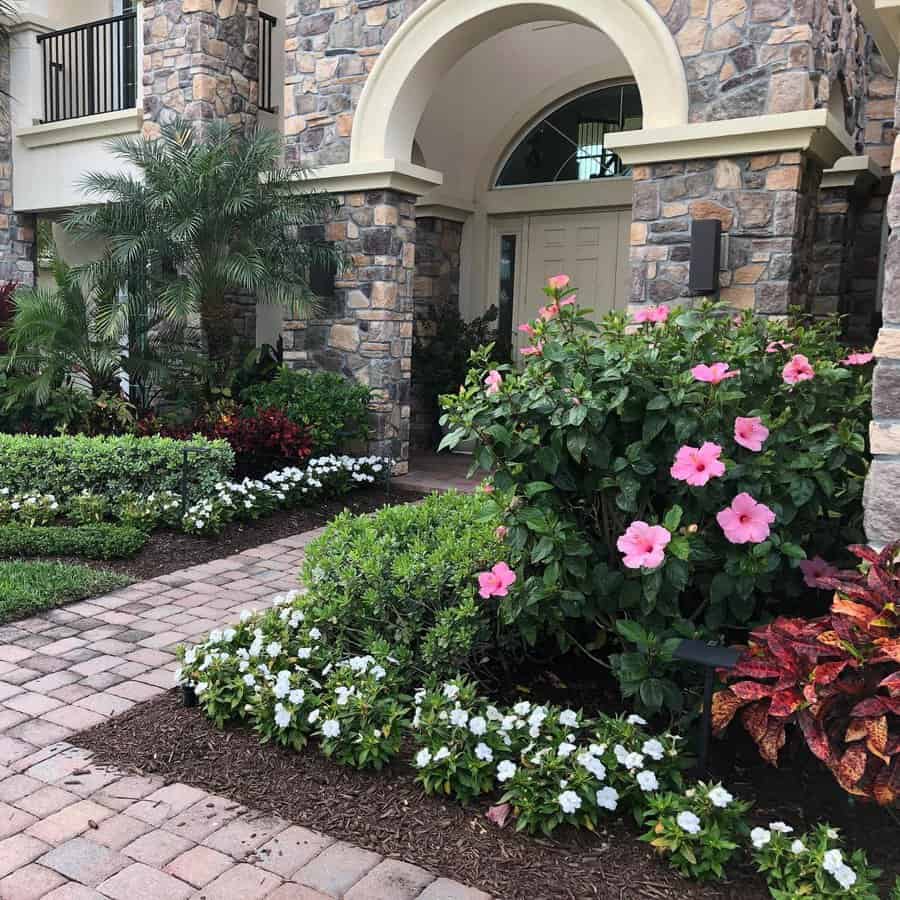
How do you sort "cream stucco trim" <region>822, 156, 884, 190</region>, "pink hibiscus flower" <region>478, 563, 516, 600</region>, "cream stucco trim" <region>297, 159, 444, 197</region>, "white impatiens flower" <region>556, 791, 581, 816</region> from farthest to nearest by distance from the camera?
"cream stucco trim" <region>297, 159, 444, 197</region> → "cream stucco trim" <region>822, 156, 884, 190</region> → "pink hibiscus flower" <region>478, 563, 516, 600</region> → "white impatiens flower" <region>556, 791, 581, 816</region>

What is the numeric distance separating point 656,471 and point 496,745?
39.4 inches

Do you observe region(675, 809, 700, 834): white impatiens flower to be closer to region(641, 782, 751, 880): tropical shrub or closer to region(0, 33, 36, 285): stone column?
region(641, 782, 751, 880): tropical shrub

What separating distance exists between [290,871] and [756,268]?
16.0 ft

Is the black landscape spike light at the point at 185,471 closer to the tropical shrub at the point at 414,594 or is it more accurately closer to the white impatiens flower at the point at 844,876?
the tropical shrub at the point at 414,594

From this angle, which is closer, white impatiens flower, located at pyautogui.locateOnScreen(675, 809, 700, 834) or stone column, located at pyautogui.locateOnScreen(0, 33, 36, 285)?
white impatiens flower, located at pyautogui.locateOnScreen(675, 809, 700, 834)

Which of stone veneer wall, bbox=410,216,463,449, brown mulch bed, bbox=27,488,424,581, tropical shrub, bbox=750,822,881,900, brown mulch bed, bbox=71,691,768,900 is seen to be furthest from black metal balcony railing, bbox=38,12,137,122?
tropical shrub, bbox=750,822,881,900

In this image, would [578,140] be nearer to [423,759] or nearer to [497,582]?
[497,582]

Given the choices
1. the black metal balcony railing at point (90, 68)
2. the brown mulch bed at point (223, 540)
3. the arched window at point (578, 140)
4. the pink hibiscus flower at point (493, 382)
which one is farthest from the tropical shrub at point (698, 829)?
the black metal balcony railing at point (90, 68)

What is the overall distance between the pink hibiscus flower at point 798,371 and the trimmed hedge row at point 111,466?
13.6 feet

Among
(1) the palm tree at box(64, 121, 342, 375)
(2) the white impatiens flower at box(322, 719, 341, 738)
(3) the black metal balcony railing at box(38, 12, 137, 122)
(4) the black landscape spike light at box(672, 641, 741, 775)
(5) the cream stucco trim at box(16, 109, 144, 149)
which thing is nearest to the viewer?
(4) the black landscape spike light at box(672, 641, 741, 775)

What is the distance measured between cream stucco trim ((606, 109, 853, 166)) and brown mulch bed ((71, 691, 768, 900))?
4.64 m

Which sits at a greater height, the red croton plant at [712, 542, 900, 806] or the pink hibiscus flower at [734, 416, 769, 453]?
the pink hibiscus flower at [734, 416, 769, 453]

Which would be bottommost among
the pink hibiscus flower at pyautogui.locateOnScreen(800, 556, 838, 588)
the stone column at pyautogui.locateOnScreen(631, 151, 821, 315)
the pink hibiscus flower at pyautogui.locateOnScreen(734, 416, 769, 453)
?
the pink hibiscus flower at pyautogui.locateOnScreen(800, 556, 838, 588)

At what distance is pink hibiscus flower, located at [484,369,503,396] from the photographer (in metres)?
2.93
